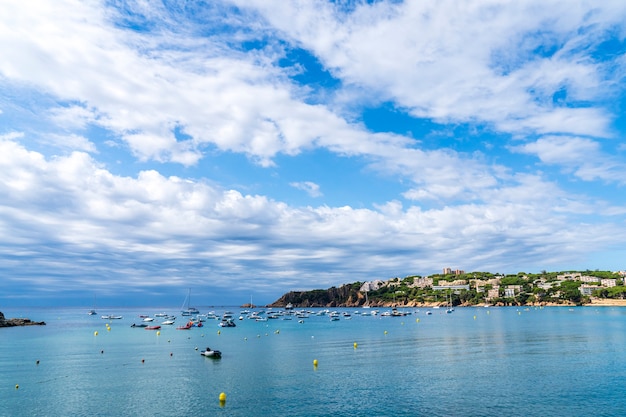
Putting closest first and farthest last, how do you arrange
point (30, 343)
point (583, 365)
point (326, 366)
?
point (583, 365), point (326, 366), point (30, 343)

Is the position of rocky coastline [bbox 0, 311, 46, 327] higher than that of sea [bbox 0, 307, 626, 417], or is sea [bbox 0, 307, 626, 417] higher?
rocky coastline [bbox 0, 311, 46, 327]

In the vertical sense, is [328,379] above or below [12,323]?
below

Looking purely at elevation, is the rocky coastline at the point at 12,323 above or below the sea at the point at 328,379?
above

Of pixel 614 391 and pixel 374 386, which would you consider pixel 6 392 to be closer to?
pixel 374 386

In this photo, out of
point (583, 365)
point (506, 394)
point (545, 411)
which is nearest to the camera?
point (545, 411)

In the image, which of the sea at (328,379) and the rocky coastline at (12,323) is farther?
the rocky coastline at (12,323)

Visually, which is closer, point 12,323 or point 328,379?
point 328,379

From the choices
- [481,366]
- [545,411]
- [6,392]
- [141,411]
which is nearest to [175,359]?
[6,392]

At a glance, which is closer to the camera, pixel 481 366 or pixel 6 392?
pixel 6 392

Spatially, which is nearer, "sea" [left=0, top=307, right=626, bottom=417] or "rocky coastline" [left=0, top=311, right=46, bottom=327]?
"sea" [left=0, top=307, right=626, bottom=417]

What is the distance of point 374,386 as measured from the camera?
1913 inches

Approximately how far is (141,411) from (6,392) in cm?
2045

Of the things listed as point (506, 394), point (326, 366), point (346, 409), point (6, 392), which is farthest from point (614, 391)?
point (6, 392)

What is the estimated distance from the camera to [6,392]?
4906cm
